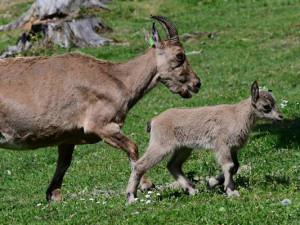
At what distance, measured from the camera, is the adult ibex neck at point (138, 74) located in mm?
11773

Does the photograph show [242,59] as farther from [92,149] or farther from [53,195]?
[53,195]

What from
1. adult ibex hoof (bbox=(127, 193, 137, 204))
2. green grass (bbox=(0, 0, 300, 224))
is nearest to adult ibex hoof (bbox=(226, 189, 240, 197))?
green grass (bbox=(0, 0, 300, 224))

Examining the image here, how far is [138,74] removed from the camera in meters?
11.9

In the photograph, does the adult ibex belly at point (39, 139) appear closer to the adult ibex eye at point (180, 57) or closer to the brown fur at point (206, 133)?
the brown fur at point (206, 133)

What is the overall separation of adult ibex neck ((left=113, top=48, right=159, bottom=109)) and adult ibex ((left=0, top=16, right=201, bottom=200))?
17 millimetres

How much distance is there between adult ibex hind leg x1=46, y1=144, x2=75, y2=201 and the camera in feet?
38.7

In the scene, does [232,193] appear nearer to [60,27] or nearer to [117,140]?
[117,140]

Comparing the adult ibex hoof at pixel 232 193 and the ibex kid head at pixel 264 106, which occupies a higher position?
the ibex kid head at pixel 264 106

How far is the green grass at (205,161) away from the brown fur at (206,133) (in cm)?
33

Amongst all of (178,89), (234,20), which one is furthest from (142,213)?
(234,20)

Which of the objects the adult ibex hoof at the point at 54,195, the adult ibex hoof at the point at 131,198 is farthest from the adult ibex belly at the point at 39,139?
the adult ibex hoof at the point at 131,198

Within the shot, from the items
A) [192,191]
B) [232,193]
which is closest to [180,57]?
[192,191]

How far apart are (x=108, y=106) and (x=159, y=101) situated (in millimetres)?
8473

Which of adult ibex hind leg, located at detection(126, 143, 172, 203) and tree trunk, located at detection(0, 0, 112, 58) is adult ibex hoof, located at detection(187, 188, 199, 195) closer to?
adult ibex hind leg, located at detection(126, 143, 172, 203)
